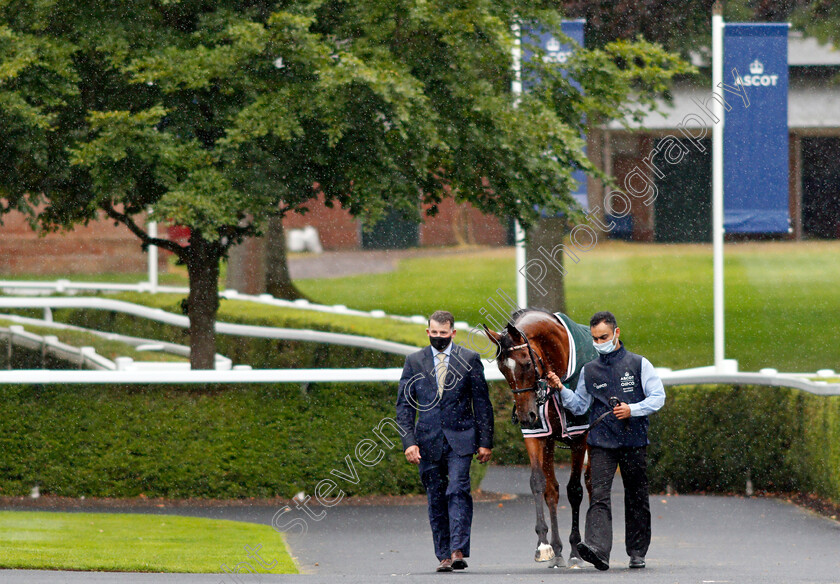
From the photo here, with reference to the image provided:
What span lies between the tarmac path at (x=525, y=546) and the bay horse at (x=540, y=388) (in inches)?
11.7

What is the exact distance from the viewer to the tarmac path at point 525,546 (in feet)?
28.7

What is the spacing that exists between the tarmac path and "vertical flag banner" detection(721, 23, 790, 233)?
12.2 feet

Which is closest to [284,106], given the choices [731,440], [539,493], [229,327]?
[539,493]

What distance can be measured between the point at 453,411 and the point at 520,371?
2.07ft

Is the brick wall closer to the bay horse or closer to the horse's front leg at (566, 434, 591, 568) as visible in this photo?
the horse's front leg at (566, 434, 591, 568)

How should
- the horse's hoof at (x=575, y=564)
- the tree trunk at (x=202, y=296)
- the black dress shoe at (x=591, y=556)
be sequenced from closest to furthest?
the black dress shoe at (x=591, y=556), the horse's hoof at (x=575, y=564), the tree trunk at (x=202, y=296)

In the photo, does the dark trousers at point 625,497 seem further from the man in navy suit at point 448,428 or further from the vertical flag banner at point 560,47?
the vertical flag banner at point 560,47

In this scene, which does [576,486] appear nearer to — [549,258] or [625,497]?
[625,497]

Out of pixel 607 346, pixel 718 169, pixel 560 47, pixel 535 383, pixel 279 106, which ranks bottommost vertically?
pixel 535 383

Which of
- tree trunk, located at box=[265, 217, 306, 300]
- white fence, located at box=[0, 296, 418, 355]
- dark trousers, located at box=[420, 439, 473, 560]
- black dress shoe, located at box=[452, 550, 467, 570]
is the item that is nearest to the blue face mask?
dark trousers, located at box=[420, 439, 473, 560]

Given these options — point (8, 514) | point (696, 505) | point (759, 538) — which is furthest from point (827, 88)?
point (8, 514)

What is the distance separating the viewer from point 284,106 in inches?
512

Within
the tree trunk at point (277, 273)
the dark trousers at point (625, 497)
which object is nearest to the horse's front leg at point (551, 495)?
the dark trousers at point (625, 497)

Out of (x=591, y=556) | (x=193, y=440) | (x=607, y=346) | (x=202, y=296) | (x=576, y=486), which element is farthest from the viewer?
(x=202, y=296)
